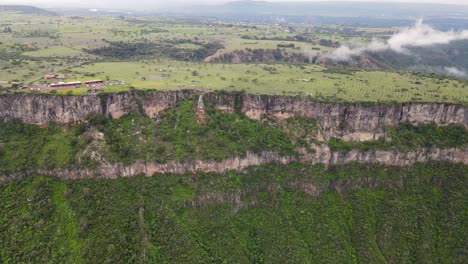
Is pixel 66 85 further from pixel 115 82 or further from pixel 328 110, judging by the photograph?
pixel 328 110

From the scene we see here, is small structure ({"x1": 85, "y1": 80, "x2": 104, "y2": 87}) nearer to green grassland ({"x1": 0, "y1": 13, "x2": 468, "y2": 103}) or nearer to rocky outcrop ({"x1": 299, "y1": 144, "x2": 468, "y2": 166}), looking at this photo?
green grassland ({"x1": 0, "y1": 13, "x2": 468, "y2": 103})

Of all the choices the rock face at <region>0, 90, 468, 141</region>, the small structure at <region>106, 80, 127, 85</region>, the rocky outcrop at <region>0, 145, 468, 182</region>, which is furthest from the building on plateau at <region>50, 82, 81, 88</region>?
the rocky outcrop at <region>0, 145, 468, 182</region>

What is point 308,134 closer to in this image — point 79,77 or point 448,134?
point 448,134

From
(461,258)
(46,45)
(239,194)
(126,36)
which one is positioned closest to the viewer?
(461,258)

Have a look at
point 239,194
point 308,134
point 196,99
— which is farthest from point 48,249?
point 308,134

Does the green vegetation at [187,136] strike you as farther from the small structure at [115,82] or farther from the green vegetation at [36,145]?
the small structure at [115,82]

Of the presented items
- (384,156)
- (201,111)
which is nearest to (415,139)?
(384,156)
